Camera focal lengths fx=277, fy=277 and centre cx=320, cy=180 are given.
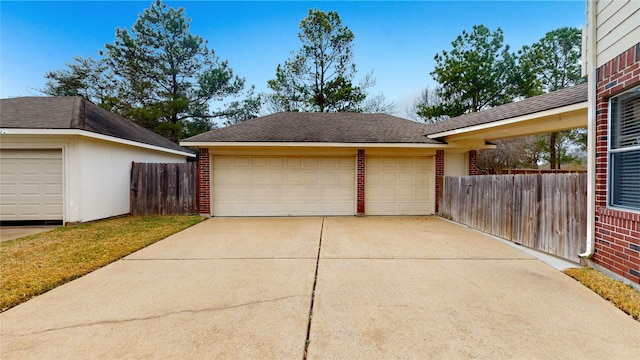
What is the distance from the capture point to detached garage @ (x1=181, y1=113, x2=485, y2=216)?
9188 mm

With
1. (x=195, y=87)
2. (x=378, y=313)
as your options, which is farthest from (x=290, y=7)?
(x=378, y=313)

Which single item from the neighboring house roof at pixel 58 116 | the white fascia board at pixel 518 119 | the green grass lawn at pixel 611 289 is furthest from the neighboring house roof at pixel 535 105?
the neighboring house roof at pixel 58 116

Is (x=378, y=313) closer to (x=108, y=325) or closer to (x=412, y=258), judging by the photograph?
(x=412, y=258)

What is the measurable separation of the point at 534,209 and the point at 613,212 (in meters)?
1.56

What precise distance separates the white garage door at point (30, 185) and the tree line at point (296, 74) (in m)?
10.1

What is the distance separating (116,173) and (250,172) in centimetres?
433

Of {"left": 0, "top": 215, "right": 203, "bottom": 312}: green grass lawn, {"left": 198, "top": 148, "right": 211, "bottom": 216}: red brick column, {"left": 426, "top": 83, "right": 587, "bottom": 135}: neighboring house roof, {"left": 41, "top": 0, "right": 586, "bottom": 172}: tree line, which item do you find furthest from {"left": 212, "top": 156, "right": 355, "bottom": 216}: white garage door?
Result: {"left": 41, "top": 0, "right": 586, "bottom": 172}: tree line

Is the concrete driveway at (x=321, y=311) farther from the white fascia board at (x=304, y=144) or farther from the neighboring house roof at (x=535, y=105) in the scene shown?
the white fascia board at (x=304, y=144)

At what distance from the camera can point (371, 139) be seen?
30.1ft

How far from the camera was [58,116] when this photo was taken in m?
8.06

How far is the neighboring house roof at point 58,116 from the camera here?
757cm

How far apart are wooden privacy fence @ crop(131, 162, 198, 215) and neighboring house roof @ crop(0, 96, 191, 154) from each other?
1452mm

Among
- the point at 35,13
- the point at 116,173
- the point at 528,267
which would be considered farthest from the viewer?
the point at 35,13

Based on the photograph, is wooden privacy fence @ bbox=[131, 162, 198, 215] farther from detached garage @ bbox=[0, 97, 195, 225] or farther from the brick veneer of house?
the brick veneer of house
